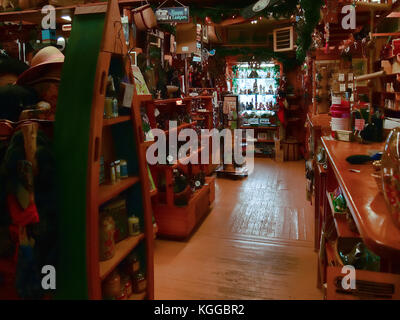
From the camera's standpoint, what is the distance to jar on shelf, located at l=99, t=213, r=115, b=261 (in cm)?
184

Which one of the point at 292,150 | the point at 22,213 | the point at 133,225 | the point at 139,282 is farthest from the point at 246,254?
the point at 292,150

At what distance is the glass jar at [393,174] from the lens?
1.05 m

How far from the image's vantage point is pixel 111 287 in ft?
6.34

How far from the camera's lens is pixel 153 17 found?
3.74 metres

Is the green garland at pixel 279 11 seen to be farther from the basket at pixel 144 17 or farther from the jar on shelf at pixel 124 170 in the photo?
the jar on shelf at pixel 124 170

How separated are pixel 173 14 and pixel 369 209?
3.23 meters

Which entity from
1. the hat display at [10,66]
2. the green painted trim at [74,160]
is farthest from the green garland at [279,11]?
the green painted trim at [74,160]

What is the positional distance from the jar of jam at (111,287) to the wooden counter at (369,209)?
50.0 inches

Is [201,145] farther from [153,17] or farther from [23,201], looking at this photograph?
[23,201]

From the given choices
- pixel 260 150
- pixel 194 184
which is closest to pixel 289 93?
pixel 260 150

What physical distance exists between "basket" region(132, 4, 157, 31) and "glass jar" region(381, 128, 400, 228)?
3.12 m

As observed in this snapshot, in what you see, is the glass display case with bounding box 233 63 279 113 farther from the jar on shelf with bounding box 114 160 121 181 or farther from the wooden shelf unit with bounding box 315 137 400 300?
the jar on shelf with bounding box 114 160 121 181

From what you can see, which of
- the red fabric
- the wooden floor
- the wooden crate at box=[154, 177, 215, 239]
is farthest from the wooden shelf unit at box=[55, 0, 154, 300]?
the wooden crate at box=[154, 177, 215, 239]
